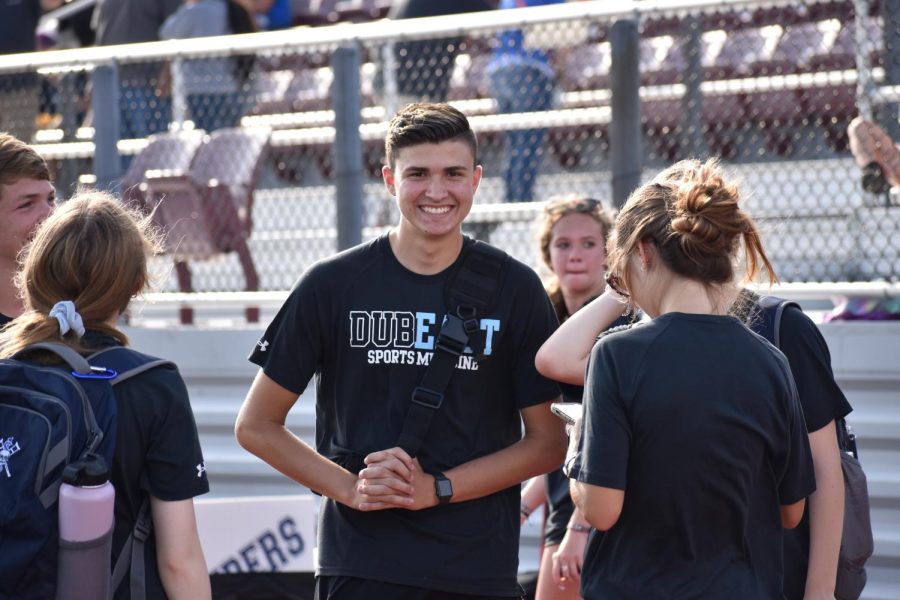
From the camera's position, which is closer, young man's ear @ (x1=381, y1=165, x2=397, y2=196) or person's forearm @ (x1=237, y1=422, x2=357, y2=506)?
person's forearm @ (x1=237, y1=422, x2=357, y2=506)

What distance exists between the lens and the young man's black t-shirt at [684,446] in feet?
8.05

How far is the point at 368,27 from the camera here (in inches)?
204

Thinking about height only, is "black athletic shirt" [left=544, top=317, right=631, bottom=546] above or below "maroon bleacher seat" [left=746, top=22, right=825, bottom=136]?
below

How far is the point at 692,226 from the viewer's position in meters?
2.54

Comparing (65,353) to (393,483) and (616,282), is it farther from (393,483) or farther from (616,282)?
(616,282)

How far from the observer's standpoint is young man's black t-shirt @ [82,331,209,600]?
2.53 metres

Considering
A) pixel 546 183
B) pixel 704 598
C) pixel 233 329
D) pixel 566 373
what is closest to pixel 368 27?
pixel 546 183

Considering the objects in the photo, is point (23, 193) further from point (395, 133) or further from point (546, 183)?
point (546, 183)

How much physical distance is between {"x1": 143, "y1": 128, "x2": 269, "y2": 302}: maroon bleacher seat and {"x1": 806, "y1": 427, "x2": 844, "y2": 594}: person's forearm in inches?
141

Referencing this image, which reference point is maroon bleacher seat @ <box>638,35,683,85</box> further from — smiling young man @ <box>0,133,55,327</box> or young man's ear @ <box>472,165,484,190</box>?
smiling young man @ <box>0,133,55,327</box>

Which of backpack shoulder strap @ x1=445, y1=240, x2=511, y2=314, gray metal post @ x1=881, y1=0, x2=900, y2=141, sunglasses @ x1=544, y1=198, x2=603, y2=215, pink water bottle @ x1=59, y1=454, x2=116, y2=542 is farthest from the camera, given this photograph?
sunglasses @ x1=544, y1=198, x2=603, y2=215

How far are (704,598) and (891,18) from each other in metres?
A: 2.64

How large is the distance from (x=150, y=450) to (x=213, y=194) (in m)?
3.52

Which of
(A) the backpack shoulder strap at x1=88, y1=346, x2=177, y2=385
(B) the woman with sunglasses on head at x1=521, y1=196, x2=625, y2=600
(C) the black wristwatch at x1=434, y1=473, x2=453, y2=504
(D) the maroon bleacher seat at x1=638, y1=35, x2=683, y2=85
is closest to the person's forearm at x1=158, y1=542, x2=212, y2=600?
(A) the backpack shoulder strap at x1=88, y1=346, x2=177, y2=385
